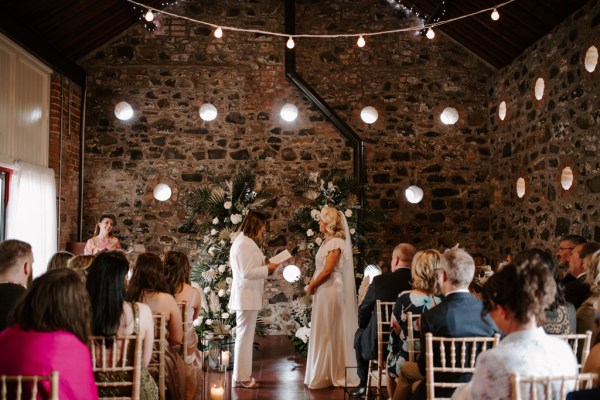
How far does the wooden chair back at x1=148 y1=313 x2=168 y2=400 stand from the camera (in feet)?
11.5

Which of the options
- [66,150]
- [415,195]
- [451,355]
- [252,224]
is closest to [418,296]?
[451,355]

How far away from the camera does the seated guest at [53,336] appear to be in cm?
232

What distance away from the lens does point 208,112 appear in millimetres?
9266

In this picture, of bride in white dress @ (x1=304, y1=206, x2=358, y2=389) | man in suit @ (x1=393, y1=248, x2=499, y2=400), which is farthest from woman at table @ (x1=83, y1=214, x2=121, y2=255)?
man in suit @ (x1=393, y1=248, x2=499, y2=400)

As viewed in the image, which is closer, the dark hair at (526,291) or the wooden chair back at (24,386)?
the wooden chair back at (24,386)

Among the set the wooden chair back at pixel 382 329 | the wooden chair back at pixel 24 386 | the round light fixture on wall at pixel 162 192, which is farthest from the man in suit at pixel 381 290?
the round light fixture on wall at pixel 162 192

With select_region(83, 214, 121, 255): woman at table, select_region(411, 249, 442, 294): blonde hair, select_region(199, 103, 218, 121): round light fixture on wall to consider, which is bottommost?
select_region(411, 249, 442, 294): blonde hair

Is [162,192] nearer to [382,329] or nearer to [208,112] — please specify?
[208,112]

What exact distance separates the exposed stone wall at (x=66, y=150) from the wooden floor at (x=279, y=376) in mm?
3030

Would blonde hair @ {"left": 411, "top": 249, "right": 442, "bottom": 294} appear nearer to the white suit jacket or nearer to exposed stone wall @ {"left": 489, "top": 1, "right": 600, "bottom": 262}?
the white suit jacket

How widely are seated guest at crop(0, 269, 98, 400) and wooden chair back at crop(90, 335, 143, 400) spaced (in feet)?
1.38

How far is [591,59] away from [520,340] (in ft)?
17.2

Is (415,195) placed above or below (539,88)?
below

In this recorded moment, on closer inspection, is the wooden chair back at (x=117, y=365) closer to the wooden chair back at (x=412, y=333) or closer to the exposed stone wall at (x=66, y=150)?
the wooden chair back at (x=412, y=333)
